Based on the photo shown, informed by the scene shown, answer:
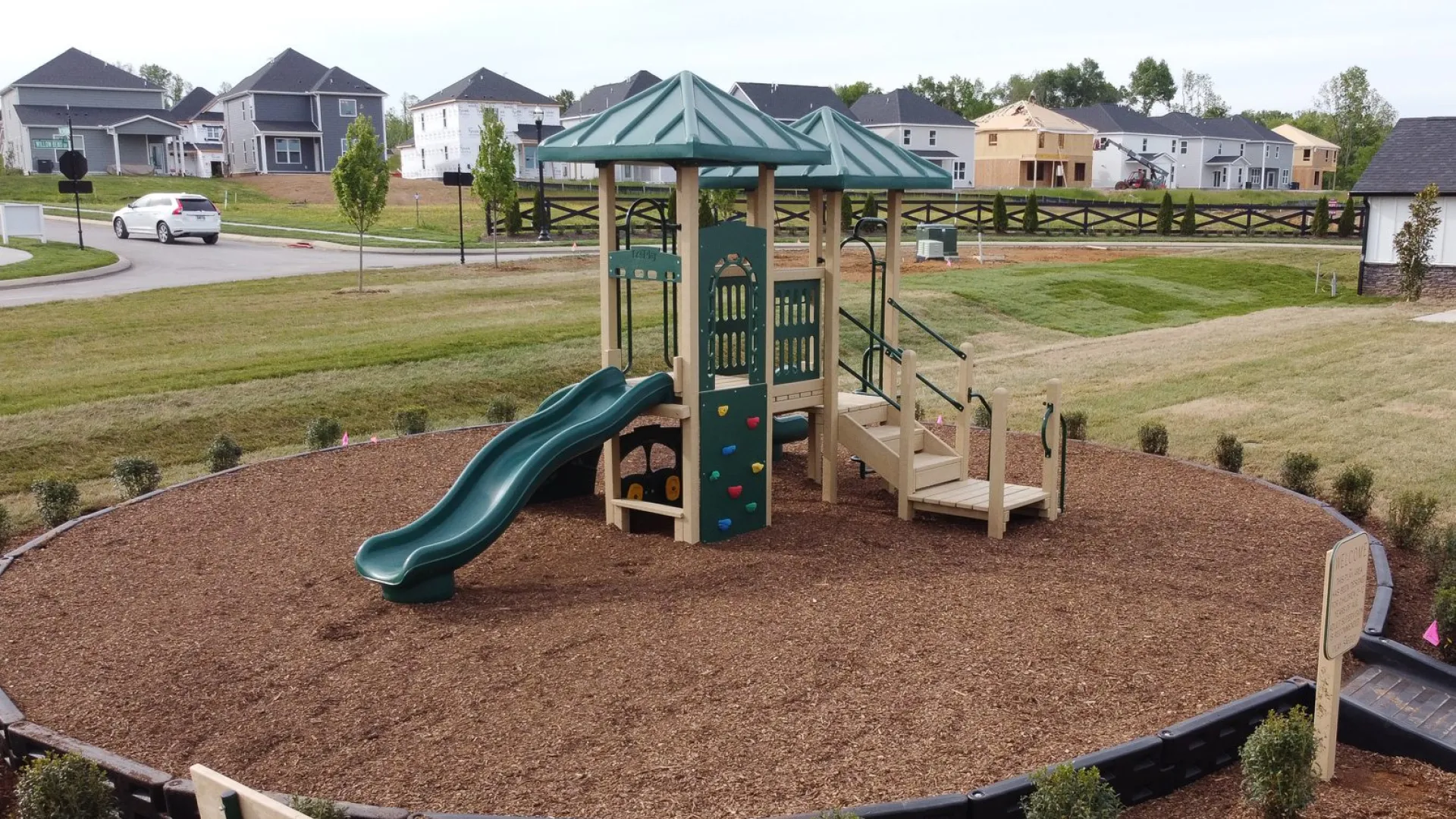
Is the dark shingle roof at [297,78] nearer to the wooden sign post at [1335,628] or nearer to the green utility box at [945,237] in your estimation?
the green utility box at [945,237]

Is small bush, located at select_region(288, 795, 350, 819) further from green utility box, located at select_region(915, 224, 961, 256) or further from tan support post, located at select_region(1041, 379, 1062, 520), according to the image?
green utility box, located at select_region(915, 224, 961, 256)

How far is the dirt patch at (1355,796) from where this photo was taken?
549 centimetres

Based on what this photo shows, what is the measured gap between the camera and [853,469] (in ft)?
39.7

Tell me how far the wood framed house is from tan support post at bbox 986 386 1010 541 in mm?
68222

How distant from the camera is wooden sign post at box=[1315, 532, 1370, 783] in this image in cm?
541

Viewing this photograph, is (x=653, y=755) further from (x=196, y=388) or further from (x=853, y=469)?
(x=196, y=388)

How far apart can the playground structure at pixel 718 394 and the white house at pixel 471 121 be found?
199 feet

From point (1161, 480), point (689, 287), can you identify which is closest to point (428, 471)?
point (689, 287)

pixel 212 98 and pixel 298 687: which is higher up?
pixel 212 98

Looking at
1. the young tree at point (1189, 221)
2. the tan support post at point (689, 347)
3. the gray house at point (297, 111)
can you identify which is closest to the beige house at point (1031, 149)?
the young tree at point (1189, 221)

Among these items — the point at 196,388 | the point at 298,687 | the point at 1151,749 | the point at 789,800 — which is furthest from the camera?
the point at 196,388

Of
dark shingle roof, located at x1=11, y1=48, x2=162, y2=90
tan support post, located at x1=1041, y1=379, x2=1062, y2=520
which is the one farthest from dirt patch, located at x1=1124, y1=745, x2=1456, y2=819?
dark shingle roof, located at x1=11, y1=48, x2=162, y2=90

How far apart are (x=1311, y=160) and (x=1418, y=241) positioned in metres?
82.0

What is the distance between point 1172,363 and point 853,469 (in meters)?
9.42
